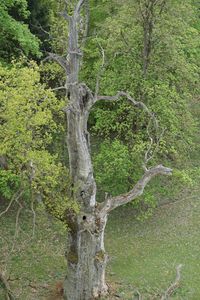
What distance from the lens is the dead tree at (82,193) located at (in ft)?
53.8

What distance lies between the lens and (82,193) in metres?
17.2

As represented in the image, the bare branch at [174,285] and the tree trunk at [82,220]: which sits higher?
the tree trunk at [82,220]

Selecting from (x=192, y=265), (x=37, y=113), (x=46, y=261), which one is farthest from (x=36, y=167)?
(x=192, y=265)

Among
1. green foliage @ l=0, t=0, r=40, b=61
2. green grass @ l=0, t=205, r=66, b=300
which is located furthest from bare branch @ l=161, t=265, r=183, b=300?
green foliage @ l=0, t=0, r=40, b=61

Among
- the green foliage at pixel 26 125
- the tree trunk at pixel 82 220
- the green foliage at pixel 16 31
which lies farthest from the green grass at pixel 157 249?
the green foliage at pixel 16 31

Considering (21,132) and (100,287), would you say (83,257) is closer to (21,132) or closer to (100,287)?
(100,287)

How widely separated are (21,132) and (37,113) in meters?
0.67

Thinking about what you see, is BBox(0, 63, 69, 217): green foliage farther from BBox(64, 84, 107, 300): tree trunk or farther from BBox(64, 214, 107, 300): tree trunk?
BBox(64, 214, 107, 300): tree trunk

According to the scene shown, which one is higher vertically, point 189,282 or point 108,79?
point 108,79

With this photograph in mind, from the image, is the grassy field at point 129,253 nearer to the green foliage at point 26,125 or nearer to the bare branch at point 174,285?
the bare branch at point 174,285

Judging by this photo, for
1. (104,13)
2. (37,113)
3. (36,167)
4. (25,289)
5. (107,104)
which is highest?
(104,13)

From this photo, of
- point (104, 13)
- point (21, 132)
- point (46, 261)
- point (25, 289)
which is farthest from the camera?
point (104, 13)

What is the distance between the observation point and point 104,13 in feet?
97.8

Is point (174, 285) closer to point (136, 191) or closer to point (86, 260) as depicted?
point (86, 260)
